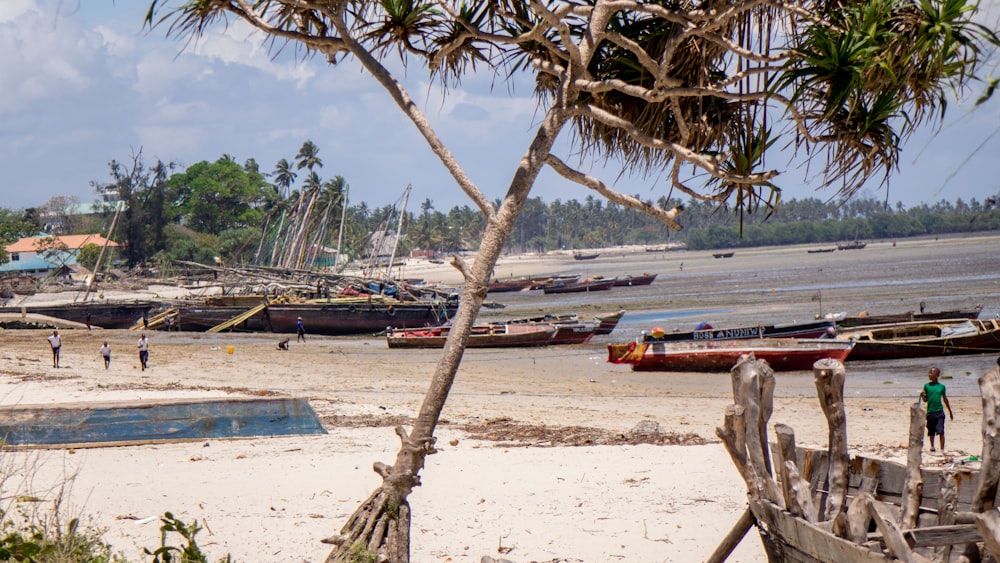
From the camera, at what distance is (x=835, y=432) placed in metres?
4.65

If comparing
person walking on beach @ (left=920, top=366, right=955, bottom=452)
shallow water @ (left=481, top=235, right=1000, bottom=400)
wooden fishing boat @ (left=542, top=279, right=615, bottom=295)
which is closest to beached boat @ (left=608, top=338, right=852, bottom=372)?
shallow water @ (left=481, top=235, right=1000, bottom=400)

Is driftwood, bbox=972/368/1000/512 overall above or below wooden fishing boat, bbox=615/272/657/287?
below

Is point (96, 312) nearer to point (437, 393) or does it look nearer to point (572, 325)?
point (572, 325)

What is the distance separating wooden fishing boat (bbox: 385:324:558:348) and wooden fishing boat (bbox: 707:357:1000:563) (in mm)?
25559

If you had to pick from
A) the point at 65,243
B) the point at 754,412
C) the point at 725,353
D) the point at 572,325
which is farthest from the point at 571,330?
the point at 65,243

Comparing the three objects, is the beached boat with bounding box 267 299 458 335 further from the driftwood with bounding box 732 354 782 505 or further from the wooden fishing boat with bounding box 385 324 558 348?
the driftwood with bounding box 732 354 782 505

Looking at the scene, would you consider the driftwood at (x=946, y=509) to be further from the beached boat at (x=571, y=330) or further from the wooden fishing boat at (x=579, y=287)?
the wooden fishing boat at (x=579, y=287)

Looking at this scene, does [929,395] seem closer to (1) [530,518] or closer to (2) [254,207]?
Result: (1) [530,518]

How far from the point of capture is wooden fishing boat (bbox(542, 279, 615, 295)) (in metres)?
67.4

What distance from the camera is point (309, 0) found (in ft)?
15.3

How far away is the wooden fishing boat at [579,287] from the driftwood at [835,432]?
62337 mm

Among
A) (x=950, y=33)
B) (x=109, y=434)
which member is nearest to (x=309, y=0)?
(x=950, y=33)

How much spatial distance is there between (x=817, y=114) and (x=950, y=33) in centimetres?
Answer: 75

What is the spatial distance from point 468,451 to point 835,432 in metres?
6.39
